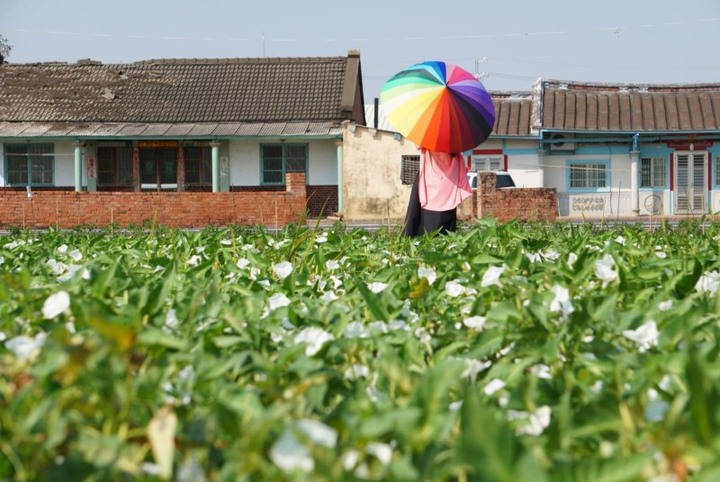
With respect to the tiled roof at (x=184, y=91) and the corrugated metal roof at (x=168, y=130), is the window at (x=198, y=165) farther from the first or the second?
the tiled roof at (x=184, y=91)

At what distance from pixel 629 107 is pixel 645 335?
105 ft

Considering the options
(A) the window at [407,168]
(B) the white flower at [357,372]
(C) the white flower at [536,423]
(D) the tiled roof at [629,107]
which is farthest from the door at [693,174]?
(C) the white flower at [536,423]

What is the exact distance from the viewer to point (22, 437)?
1230 mm

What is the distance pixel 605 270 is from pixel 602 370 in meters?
1.00

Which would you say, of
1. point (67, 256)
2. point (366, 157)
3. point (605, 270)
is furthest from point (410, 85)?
point (366, 157)

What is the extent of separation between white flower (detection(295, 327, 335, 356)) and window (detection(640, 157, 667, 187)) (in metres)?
31.3

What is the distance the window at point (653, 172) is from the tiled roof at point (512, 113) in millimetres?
3978

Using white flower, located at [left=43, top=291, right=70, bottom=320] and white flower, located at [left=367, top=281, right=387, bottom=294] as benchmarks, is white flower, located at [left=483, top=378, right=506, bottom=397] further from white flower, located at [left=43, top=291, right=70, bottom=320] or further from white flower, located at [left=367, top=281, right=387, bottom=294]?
white flower, located at [left=367, top=281, right=387, bottom=294]

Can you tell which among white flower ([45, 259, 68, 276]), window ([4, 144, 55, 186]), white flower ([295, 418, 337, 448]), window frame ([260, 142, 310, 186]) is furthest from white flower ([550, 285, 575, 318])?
window ([4, 144, 55, 186])

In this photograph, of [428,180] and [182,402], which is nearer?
[182,402]

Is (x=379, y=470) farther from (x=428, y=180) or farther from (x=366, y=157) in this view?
(x=366, y=157)

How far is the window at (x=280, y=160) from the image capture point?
101ft

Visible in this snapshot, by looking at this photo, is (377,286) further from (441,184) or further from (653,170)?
(653,170)

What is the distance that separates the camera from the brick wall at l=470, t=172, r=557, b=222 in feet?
79.8
